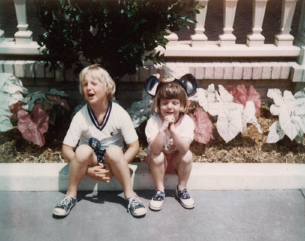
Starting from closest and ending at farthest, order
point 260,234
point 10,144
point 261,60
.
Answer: point 260,234, point 10,144, point 261,60

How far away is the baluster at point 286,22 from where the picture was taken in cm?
397

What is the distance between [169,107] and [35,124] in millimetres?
1276

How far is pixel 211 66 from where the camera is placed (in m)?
4.04

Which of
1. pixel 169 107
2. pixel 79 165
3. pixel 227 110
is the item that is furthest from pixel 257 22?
pixel 79 165

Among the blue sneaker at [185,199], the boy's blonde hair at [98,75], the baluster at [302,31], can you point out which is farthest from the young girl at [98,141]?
the baluster at [302,31]

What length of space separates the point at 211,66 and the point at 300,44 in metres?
1.00

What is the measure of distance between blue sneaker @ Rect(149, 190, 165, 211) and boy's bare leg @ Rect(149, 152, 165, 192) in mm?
44

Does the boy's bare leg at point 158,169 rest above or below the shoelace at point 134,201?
above

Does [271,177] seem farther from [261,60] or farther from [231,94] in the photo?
[261,60]

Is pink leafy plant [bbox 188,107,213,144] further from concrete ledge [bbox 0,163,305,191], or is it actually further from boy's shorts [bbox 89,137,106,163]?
boy's shorts [bbox 89,137,106,163]

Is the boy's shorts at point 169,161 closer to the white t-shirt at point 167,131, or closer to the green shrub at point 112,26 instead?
the white t-shirt at point 167,131

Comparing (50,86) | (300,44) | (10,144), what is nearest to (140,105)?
(50,86)

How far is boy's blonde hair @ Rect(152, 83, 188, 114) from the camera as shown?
3035 mm

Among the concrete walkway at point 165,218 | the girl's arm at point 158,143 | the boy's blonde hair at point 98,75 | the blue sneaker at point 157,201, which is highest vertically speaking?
the boy's blonde hair at point 98,75
